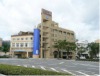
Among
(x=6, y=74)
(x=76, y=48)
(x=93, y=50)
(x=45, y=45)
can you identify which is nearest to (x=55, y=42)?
(x=45, y=45)

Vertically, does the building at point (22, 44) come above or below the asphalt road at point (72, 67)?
above

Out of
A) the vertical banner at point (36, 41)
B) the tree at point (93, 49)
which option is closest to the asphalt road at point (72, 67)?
the tree at point (93, 49)

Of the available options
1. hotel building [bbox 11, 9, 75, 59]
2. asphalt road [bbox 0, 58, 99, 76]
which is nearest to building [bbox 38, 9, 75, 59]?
hotel building [bbox 11, 9, 75, 59]

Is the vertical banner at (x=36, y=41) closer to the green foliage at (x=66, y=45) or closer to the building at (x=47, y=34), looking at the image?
the building at (x=47, y=34)

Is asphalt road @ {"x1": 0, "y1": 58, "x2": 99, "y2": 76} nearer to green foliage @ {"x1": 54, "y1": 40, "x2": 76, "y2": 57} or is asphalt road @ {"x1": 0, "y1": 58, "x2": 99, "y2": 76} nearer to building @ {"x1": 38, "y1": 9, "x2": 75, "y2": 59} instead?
green foliage @ {"x1": 54, "y1": 40, "x2": 76, "y2": 57}

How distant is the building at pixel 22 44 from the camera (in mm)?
80250

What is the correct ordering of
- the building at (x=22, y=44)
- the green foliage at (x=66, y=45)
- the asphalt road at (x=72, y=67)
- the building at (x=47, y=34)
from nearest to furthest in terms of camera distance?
the asphalt road at (x=72, y=67) < the green foliage at (x=66, y=45) < the building at (x=47, y=34) < the building at (x=22, y=44)

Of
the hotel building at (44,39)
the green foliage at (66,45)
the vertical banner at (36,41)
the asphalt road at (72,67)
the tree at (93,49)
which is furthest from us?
the hotel building at (44,39)

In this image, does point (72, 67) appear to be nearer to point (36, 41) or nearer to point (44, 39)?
point (36, 41)

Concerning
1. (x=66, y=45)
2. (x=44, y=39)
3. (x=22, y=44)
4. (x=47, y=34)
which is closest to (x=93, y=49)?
(x=66, y=45)

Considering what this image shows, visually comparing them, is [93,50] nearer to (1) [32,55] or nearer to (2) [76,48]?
(2) [76,48]

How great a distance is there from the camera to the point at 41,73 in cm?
1088

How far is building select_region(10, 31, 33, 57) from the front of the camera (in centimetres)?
8025

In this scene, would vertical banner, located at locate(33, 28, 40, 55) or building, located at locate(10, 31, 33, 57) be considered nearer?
vertical banner, located at locate(33, 28, 40, 55)
